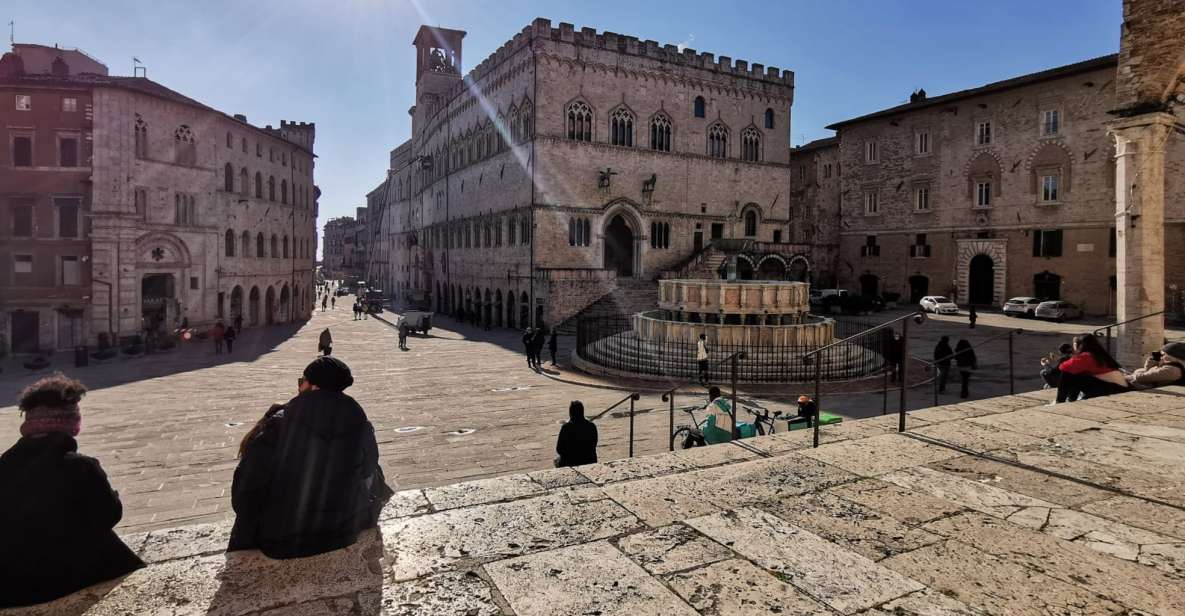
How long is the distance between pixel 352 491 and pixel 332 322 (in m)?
41.5

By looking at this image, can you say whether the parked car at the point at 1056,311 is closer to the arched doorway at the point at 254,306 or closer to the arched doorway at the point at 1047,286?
the arched doorway at the point at 1047,286

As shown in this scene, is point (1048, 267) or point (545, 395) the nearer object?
point (545, 395)

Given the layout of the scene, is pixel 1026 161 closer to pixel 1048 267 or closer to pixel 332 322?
pixel 1048 267

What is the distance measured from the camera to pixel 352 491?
3.78 m

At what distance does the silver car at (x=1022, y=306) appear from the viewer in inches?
1314

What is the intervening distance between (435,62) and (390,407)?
49554 mm

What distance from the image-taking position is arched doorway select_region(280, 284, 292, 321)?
41.5 metres

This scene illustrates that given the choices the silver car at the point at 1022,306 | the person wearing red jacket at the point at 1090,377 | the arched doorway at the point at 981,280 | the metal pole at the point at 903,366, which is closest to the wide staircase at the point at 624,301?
the silver car at the point at 1022,306

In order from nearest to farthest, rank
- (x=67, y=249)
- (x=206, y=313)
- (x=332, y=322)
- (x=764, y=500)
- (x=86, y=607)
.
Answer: (x=86, y=607) < (x=764, y=500) < (x=67, y=249) < (x=206, y=313) < (x=332, y=322)

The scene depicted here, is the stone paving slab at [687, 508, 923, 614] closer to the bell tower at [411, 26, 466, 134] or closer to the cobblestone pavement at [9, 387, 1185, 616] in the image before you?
the cobblestone pavement at [9, 387, 1185, 616]

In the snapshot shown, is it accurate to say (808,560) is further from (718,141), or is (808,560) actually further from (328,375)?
(718,141)

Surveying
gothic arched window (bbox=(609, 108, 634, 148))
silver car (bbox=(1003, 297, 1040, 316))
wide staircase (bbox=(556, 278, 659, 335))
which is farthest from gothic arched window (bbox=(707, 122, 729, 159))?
silver car (bbox=(1003, 297, 1040, 316))

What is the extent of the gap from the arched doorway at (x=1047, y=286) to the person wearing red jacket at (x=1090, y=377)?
31854mm

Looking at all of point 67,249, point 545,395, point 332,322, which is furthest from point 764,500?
point 332,322
